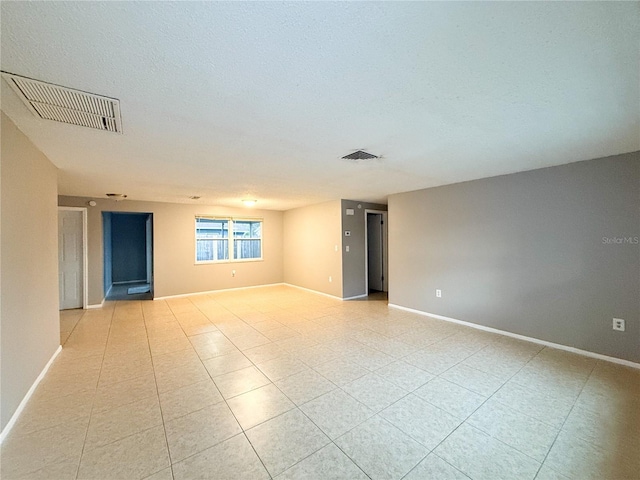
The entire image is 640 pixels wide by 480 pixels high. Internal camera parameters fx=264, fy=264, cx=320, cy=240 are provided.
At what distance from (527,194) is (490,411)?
279 centimetres

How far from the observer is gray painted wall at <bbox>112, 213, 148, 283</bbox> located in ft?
28.0

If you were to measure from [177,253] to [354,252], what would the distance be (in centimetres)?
426

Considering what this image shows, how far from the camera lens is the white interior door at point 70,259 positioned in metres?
5.18

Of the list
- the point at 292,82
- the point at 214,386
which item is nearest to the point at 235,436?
the point at 214,386

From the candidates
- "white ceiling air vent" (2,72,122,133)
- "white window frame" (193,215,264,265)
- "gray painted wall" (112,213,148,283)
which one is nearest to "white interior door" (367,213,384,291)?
"white window frame" (193,215,264,265)

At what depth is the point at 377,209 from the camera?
6.68 metres

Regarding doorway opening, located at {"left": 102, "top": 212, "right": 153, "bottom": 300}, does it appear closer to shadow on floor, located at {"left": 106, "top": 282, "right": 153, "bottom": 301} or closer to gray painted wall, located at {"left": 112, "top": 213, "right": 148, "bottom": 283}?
gray painted wall, located at {"left": 112, "top": 213, "right": 148, "bottom": 283}

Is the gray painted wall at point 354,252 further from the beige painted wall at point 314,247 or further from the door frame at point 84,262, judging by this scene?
the door frame at point 84,262

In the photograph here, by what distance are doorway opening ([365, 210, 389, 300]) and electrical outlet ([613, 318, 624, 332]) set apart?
431 cm

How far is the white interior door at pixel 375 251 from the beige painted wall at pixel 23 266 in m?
6.07

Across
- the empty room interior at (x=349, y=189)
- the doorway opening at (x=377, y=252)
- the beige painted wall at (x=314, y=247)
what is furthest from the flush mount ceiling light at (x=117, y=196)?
the doorway opening at (x=377, y=252)

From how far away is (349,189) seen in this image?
475cm

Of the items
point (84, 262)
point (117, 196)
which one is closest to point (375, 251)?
point (117, 196)

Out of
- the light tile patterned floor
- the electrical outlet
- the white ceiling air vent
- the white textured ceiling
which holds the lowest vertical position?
the light tile patterned floor
